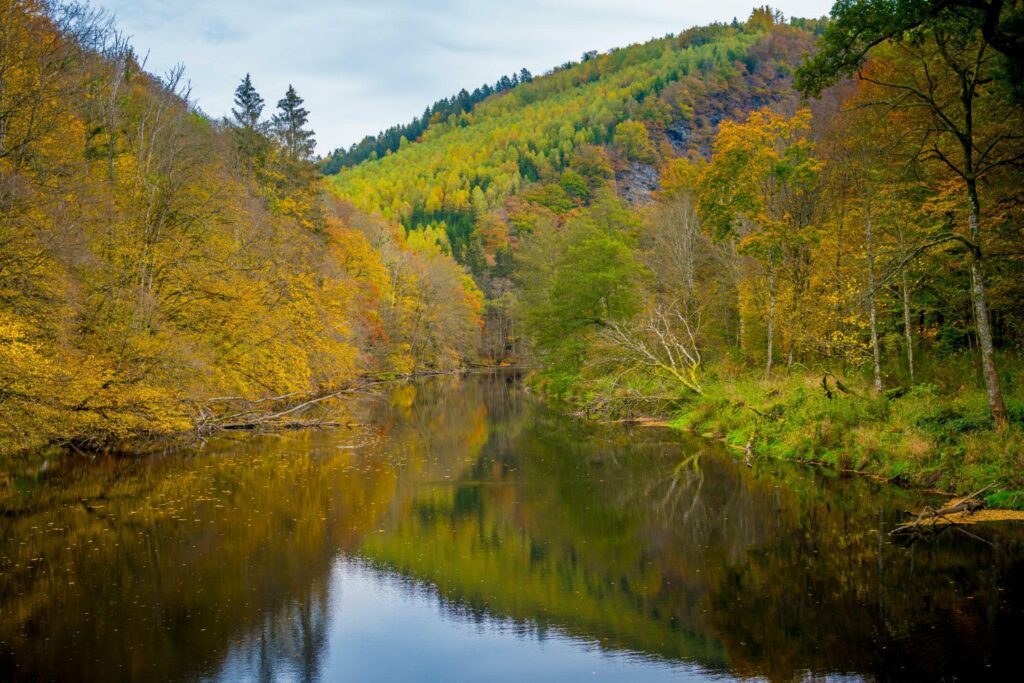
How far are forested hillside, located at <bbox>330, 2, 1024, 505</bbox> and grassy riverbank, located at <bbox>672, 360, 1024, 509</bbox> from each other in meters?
0.06

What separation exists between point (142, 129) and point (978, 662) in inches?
1250

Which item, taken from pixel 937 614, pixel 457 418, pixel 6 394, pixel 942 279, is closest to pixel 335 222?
pixel 457 418

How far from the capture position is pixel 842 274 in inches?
1044

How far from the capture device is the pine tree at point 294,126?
162ft

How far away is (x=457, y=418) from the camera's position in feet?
123

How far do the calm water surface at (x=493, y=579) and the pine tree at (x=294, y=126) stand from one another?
108 feet

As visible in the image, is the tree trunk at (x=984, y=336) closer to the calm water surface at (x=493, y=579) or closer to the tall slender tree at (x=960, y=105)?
the tall slender tree at (x=960, y=105)

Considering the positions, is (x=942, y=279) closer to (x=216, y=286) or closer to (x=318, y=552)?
(x=318, y=552)

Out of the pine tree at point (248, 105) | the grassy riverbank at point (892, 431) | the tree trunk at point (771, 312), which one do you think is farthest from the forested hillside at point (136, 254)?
the tree trunk at point (771, 312)

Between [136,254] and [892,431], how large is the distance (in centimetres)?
2481

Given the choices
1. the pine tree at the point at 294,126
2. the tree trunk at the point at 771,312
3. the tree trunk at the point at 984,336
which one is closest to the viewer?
the tree trunk at the point at 984,336

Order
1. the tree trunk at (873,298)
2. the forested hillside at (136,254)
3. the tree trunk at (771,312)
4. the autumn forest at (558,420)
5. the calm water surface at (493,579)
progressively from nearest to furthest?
the calm water surface at (493,579) < the autumn forest at (558,420) < the forested hillside at (136,254) < the tree trunk at (873,298) < the tree trunk at (771,312)

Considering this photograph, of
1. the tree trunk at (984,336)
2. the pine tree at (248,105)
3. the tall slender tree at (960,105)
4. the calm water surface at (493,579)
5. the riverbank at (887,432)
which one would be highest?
the pine tree at (248,105)

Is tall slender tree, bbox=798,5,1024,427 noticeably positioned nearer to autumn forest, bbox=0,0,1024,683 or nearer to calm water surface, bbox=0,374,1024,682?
autumn forest, bbox=0,0,1024,683
